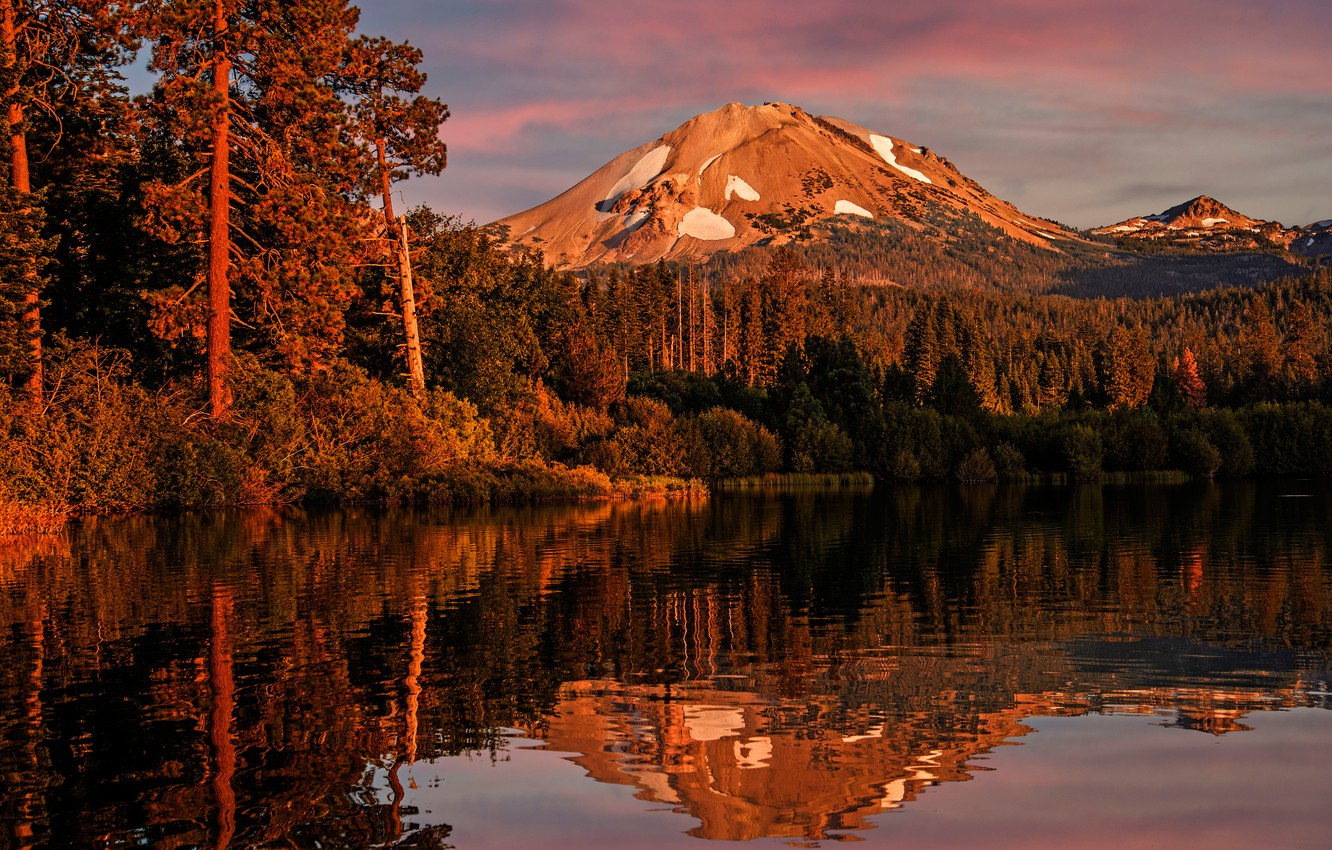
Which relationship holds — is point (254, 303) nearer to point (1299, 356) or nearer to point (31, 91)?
point (31, 91)

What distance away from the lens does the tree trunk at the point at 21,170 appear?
3447cm

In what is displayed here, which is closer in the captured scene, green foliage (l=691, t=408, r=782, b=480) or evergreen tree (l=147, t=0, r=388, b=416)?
evergreen tree (l=147, t=0, r=388, b=416)

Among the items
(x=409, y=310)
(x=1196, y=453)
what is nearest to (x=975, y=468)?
(x=1196, y=453)

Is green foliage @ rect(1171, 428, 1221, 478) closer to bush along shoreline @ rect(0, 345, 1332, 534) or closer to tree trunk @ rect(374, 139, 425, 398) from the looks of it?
bush along shoreline @ rect(0, 345, 1332, 534)

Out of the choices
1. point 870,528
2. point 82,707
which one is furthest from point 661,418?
point 82,707

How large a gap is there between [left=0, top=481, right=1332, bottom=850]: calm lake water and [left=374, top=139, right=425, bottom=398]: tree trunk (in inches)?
983

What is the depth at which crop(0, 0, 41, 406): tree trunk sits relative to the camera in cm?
3447

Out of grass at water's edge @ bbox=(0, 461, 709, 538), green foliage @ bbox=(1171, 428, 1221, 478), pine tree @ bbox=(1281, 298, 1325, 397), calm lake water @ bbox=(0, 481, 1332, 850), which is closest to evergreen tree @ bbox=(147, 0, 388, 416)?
grass at water's edge @ bbox=(0, 461, 709, 538)

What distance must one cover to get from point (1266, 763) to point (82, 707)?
1044cm

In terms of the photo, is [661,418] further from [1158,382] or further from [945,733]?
[1158,382]

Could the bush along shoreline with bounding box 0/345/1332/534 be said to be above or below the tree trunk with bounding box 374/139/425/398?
below

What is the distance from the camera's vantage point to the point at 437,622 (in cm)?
1577

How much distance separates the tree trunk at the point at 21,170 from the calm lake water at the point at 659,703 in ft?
43.9

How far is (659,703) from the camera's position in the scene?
435 inches
